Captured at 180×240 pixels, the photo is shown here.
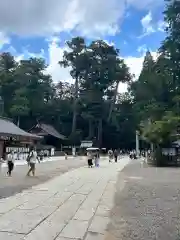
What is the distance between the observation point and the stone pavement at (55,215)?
5.73 meters

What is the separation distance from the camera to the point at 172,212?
812cm

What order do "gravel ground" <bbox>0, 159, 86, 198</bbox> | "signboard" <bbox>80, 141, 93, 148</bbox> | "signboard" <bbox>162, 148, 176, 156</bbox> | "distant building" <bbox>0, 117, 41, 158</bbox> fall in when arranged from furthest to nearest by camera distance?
1. "signboard" <bbox>80, 141, 93, 148</bbox>
2. "distant building" <bbox>0, 117, 41, 158</bbox>
3. "signboard" <bbox>162, 148, 176, 156</bbox>
4. "gravel ground" <bbox>0, 159, 86, 198</bbox>

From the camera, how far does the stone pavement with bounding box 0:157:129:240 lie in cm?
573

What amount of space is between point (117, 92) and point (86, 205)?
70212mm

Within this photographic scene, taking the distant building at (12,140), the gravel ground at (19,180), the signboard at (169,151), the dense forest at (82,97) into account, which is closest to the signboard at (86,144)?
the dense forest at (82,97)

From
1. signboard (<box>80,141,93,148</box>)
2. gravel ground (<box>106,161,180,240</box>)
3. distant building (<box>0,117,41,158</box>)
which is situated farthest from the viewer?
signboard (<box>80,141,93,148</box>)

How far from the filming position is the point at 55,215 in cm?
728

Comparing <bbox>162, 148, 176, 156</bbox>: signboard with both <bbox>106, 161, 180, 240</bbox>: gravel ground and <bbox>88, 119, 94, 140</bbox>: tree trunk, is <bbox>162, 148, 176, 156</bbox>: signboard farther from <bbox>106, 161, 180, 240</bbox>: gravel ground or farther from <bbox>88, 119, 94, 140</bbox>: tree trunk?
<bbox>88, 119, 94, 140</bbox>: tree trunk

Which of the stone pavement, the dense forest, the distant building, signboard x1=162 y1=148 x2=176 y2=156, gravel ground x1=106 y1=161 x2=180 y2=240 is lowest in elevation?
gravel ground x1=106 y1=161 x2=180 y2=240

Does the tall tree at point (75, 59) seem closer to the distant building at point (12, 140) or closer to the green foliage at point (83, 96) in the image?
the green foliage at point (83, 96)

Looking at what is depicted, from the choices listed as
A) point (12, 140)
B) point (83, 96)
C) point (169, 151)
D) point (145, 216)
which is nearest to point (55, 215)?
point (145, 216)

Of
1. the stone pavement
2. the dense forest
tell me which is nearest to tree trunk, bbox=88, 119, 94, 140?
the dense forest

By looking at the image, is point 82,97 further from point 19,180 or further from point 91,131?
point 19,180

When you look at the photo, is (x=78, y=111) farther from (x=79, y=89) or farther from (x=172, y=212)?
(x=172, y=212)
